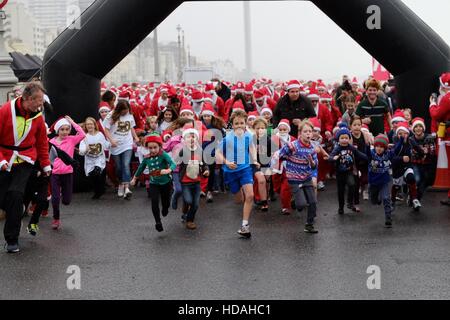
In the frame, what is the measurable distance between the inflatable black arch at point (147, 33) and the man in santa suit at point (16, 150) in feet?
11.1

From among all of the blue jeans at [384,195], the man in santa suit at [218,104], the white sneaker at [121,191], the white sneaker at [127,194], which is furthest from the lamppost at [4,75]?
the blue jeans at [384,195]

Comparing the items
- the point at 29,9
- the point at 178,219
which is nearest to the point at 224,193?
the point at 178,219

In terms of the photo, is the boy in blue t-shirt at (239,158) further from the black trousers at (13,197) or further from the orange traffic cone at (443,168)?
the orange traffic cone at (443,168)

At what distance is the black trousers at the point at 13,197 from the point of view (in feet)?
24.5

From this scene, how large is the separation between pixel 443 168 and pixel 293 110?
251 centimetres

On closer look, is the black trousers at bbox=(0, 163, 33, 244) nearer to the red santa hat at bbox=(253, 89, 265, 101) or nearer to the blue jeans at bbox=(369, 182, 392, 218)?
the blue jeans at bbox=(369, 182, 392, 218)

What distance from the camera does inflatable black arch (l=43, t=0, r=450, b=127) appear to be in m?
10.4

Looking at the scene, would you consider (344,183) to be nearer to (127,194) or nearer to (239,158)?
A: (239,158)

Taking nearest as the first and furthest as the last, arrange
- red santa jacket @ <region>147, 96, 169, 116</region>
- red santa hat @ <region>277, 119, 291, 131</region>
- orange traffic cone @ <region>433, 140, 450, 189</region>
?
orange traffic cone @ <region>433, 140, 450, 189</region> → red santa hat @ <region>277, 119, 291, 131</region> → red santa jacket @ <region>147, 96, 169, 116</region>

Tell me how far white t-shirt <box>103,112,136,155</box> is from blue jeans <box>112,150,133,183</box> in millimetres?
75

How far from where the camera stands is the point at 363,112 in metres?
11.1

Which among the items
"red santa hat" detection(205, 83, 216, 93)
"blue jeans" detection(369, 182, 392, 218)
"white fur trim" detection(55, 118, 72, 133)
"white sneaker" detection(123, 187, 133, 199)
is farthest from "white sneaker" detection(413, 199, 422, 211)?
"red santa hat" detection(205, 83, 216, 93)
